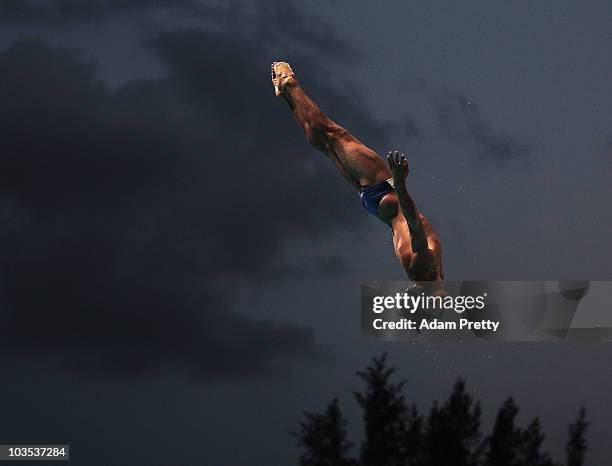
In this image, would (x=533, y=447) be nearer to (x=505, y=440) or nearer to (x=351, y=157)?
(x=505, y=440)

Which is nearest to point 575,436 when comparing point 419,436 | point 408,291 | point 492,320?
point 419,436

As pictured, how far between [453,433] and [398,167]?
2082 cm

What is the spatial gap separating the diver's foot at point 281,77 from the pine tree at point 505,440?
20120 mm

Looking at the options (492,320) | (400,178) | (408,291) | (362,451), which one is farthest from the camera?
(362,451)

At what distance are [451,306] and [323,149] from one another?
10.2ft

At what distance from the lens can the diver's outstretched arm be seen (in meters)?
15.5

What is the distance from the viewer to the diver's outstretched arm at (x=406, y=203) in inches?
610

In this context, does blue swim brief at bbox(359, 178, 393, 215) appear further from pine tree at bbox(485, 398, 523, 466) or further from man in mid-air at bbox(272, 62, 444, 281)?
pine tree at bbox(485, 398, 523, 466)

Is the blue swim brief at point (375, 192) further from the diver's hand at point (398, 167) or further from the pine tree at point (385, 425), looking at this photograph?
the pine tree at point (385, 425)

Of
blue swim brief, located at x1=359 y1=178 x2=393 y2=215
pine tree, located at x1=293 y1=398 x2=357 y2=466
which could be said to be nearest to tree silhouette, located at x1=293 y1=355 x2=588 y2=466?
pine tree, located at x1=293 y1=398 x2=357 y2=466

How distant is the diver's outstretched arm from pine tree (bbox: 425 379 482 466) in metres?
19.1

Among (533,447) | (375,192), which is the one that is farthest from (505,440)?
(375,192)

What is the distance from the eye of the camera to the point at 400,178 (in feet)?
51.2

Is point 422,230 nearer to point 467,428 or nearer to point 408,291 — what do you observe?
point 408,291
